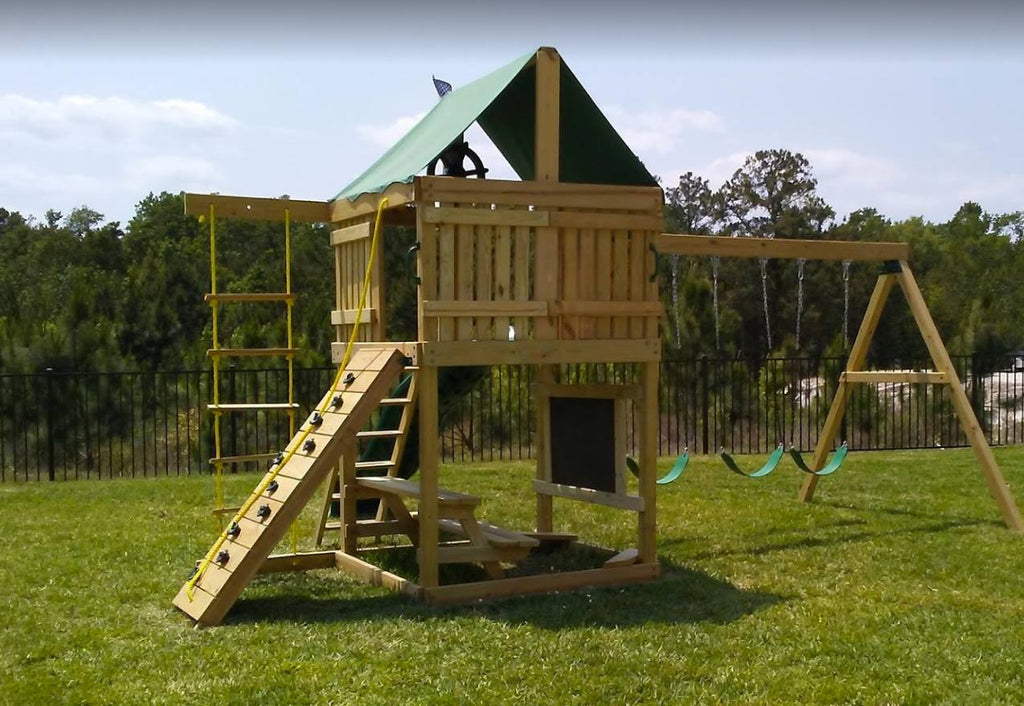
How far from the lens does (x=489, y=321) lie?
677cm

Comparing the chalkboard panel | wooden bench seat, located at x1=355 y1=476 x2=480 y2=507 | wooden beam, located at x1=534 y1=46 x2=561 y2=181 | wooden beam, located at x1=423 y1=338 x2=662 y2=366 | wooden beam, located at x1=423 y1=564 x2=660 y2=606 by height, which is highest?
wooden beam, located at x1=534 y1=46 x2=561 y2=181

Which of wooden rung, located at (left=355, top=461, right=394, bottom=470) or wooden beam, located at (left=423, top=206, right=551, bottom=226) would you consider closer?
wooden beam, located at (left=423, top=206, right=551, bottom=226)

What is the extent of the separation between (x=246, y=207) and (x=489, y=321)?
2.04 m

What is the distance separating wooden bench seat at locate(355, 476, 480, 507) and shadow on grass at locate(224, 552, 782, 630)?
653mm

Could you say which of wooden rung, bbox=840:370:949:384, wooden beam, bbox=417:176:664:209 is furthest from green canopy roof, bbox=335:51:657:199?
wooden rung, bbox=840:370:949:384

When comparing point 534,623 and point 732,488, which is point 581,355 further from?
point 732,488

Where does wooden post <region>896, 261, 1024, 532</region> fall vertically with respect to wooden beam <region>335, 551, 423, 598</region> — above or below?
above

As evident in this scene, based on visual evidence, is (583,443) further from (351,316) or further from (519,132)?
(519,132)

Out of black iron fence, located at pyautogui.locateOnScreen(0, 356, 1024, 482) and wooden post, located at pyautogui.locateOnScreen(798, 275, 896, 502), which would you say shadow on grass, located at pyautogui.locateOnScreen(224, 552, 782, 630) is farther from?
black iron fence, located at pyautogui.locateOnScreen(0, 356, 1024, 482)

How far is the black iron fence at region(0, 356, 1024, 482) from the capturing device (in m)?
14.4

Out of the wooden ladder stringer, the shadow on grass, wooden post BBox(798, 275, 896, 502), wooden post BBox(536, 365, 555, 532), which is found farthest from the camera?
wooden post BBox(798, 275, 896, 502)

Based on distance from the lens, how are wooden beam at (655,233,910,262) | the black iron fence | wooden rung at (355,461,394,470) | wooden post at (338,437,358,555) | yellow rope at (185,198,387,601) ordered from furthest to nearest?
1. the black iron fence
2. wooden rung at (355,461,394,470)
3. wooden beam at (655,233,910,262)
4. wooden post at (338,437,358,555)
5. yellow rope at (185,198,387,601)

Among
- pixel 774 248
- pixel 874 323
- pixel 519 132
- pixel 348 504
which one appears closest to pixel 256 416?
pixel 348 504

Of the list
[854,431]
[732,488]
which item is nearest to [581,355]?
[732,488]
